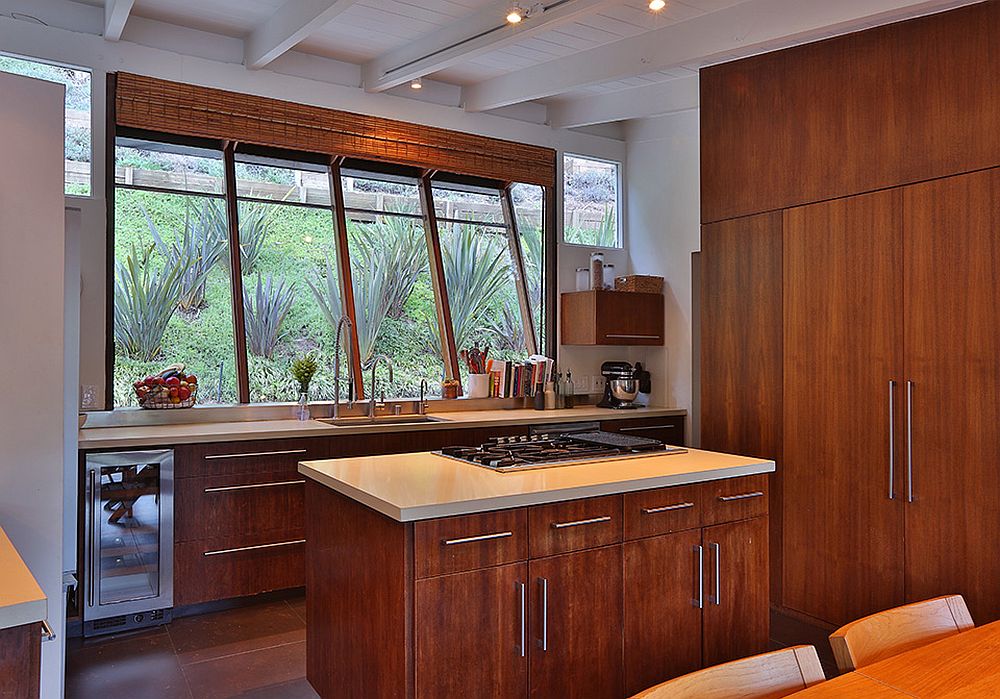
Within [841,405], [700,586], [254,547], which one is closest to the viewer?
[700,586]

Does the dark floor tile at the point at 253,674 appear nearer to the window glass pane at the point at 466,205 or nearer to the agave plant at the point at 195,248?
the agave plant at the point at 195,248

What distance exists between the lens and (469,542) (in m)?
2.10

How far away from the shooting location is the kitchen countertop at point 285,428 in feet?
11.5

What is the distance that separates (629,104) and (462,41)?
1631mm

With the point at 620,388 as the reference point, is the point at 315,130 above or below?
above

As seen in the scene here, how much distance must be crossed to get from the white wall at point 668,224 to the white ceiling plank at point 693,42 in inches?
52.4

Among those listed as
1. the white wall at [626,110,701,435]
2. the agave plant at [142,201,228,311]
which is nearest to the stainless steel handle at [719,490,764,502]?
the white wall at [626,110,701,435]

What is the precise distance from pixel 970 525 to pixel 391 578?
221 cm

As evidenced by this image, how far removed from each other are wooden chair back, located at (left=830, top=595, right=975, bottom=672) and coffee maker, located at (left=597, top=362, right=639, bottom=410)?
12.7 feet

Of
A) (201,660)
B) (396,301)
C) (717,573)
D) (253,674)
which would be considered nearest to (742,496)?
(717,573)

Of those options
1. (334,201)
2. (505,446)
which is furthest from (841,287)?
(334,201)

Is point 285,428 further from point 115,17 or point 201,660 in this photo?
point 115,17

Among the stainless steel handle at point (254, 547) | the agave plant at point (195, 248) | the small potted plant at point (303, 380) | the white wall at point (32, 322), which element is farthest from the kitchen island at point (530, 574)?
the agave plant at point (195, 248)

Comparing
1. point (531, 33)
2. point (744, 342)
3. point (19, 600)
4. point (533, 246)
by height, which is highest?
point (531, 33)
